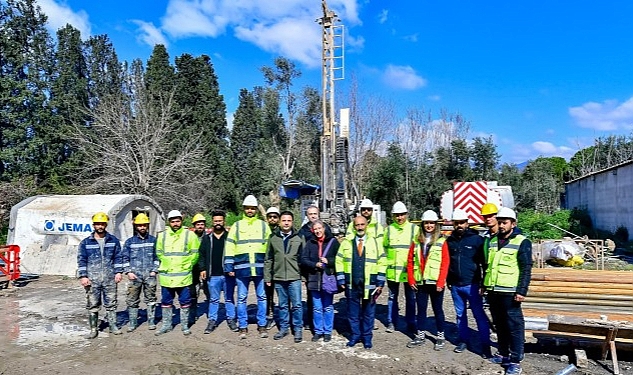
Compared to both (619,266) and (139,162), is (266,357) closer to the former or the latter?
(619,266)

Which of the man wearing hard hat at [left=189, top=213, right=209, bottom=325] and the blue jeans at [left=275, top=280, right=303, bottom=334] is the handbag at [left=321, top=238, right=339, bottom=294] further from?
the man wearing hard hat at [left=189, top=213, right=209, bottom=325]

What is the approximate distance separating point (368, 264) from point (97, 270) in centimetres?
397

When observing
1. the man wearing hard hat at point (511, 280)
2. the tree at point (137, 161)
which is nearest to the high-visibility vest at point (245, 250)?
the man wearing hard hat at point (511, 280)

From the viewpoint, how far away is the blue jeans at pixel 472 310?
6.15m

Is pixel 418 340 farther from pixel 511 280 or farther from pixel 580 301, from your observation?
pixel 580 301

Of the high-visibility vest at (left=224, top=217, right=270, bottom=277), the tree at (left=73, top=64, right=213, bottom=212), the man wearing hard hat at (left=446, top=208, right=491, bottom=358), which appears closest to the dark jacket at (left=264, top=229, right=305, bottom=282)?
the high-visibility vest at (left=224, top=217, right=270, bottom=277)

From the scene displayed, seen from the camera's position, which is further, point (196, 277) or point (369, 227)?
point (196, 277)

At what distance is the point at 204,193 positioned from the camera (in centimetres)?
2672

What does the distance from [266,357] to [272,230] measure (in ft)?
6.34

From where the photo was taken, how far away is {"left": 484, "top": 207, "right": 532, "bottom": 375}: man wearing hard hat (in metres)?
5.46

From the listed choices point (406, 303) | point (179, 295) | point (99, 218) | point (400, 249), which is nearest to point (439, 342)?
point (406, 303)

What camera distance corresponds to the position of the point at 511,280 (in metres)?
5.52

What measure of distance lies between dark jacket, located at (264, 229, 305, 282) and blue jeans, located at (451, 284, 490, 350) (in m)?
2.17

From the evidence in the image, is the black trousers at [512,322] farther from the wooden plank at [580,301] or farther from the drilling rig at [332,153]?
the drilling rig at [332,153]
